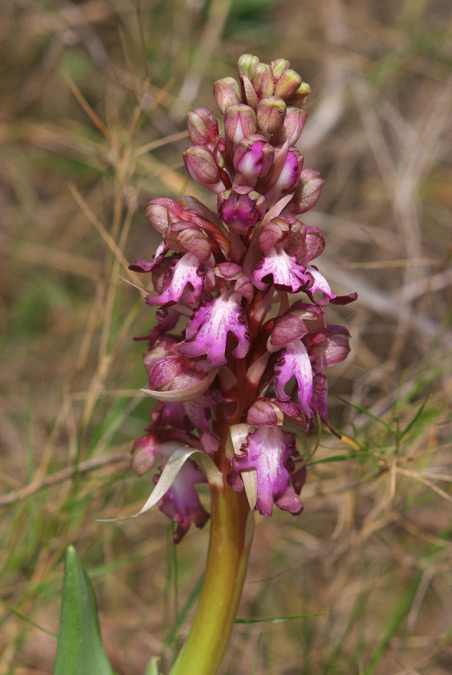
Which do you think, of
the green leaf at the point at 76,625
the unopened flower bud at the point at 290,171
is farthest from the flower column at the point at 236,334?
the green leaf at the point at 76,625

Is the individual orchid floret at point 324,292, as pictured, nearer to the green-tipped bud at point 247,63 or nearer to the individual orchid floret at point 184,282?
the individual orchid floret at point 184,282

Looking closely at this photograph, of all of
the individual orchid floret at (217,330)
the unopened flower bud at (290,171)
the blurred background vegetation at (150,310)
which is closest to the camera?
the individual orchid floret at (217,330)

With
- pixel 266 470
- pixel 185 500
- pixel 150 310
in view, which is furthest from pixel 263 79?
pixel 150 310

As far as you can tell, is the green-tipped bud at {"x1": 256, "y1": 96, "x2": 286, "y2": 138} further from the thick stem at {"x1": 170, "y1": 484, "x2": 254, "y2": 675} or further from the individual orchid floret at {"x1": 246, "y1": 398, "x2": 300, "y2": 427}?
the thick stem at {"x1": 170, "y1": 484, "x2": 254, "y2": 675}

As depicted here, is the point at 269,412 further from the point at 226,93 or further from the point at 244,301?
the point at 226,93

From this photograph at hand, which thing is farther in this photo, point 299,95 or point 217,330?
point 299,95

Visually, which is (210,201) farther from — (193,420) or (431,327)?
(193,420)

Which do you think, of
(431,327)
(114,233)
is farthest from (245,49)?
(114,233)

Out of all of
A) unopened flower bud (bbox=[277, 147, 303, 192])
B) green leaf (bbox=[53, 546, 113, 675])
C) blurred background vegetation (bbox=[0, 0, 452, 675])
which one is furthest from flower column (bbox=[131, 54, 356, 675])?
blurred background vegetation (bbox=[0, 0, 452, 675])
